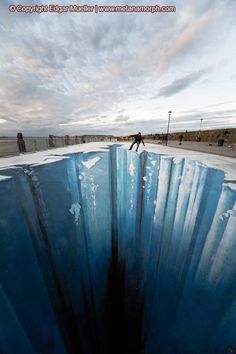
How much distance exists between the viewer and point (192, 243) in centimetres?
464

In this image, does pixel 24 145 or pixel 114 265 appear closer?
pixel 114 265

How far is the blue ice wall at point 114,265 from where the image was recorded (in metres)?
3.27

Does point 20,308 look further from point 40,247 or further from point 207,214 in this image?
point 207,214

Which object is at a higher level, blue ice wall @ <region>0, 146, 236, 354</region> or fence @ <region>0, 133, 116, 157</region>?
fence @ <region>0, 133, 116, 157</region>

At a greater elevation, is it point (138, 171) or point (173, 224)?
point (138, 171)

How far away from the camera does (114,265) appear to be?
6016 millimetres

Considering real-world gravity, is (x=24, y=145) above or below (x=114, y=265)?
above

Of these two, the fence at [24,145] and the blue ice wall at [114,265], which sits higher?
the fence at [24,145]

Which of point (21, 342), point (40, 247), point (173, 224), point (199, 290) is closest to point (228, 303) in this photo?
point (199, 290)

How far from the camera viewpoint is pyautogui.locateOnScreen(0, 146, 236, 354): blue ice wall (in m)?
3.27

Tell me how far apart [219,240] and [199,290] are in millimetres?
1288

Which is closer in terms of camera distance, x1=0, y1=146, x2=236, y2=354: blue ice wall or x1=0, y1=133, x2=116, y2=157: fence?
x1=0, y1=146, x2=236, y2=354: blue ice wall

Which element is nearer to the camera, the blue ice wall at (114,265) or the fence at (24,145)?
the blue ice wall at (114,265)

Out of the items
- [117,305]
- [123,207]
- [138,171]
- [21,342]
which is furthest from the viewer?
[138,171]
